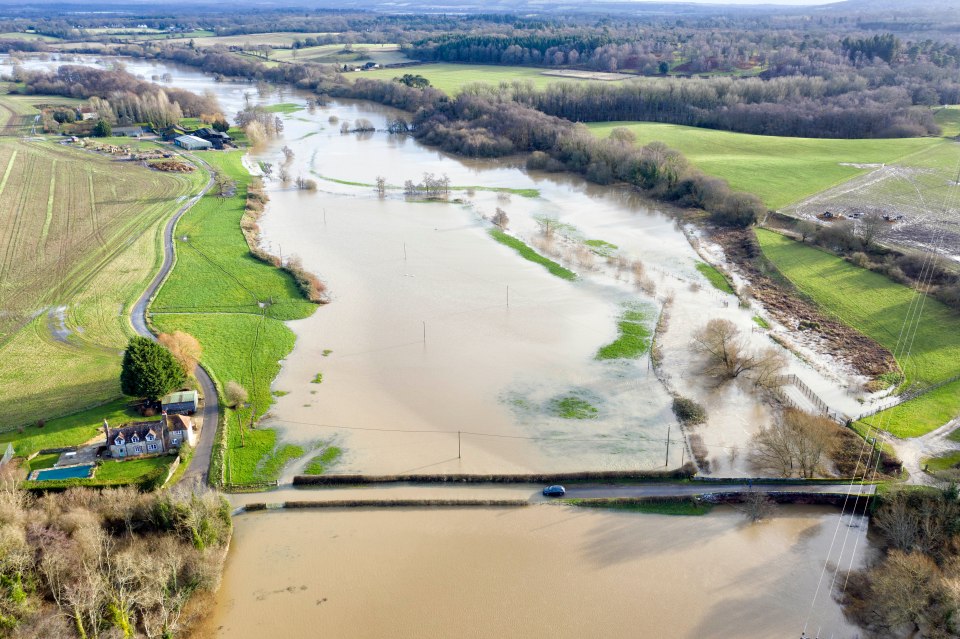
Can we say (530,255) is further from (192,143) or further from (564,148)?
(192,143)

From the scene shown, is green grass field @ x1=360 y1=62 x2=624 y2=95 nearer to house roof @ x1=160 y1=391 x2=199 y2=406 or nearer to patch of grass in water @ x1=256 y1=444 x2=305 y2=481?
house roof @ x1=160 y1=391 x2=199 y2=406

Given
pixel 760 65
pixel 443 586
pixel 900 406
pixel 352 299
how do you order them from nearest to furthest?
pixel 443 586, pixel 900 406, pixel 352 299, pixel 760 65

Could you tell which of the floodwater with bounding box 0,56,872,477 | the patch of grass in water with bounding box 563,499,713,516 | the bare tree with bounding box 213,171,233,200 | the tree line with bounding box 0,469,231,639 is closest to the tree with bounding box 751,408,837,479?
the floodwater with bounding box 0,56,872,477

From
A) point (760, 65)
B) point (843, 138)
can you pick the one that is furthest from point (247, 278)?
point (760, 65)

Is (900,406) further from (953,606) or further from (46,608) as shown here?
(46,608)

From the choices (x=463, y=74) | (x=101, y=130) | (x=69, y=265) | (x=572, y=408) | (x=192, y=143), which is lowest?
(x=572, y=408)

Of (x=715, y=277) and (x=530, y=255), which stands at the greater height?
(x=530, y=255)

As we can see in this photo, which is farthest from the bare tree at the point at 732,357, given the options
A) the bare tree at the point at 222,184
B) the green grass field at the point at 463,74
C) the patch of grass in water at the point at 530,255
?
the green grass field at the point at 463,74

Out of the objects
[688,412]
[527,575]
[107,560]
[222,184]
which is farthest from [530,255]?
[222,184]
